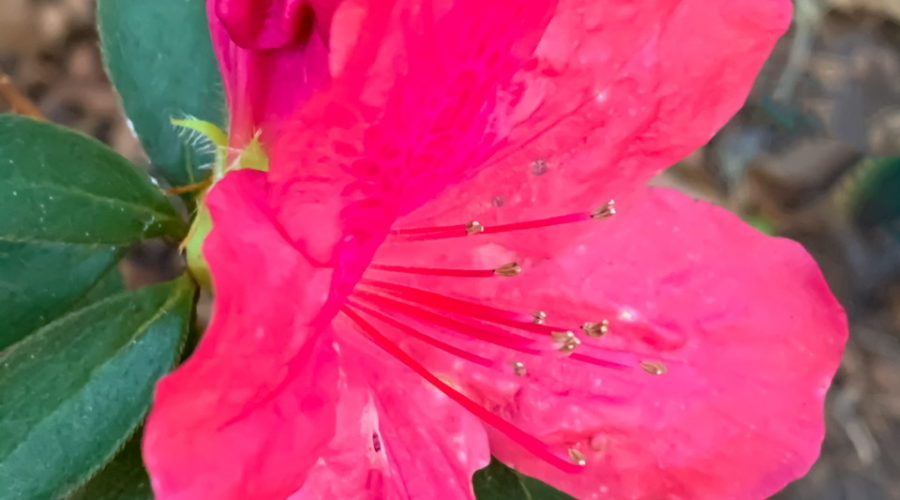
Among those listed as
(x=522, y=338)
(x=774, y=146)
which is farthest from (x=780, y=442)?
(x=774, y=146)

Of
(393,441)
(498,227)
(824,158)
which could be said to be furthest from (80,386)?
(824,158)

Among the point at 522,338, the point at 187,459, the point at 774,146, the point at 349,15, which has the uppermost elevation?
the point at 349,15

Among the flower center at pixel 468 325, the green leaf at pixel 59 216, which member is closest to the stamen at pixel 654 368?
the flower center at pixel 468 325

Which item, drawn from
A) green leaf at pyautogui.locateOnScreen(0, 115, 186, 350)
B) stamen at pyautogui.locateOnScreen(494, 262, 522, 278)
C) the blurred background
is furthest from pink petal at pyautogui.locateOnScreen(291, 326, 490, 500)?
the blurred background

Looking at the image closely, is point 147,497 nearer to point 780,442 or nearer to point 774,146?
point 780,442

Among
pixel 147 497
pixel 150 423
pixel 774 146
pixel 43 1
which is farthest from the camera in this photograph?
pixel 774 146

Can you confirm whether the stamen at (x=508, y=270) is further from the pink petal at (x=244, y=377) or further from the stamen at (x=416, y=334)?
the pink petal at (x=244, y=377)
